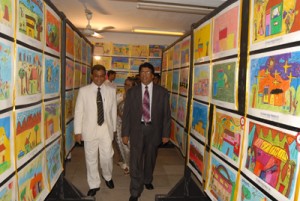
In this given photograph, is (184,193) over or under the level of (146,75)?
under

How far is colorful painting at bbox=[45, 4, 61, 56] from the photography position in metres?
2.18

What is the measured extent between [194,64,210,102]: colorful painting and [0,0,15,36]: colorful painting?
1653mm

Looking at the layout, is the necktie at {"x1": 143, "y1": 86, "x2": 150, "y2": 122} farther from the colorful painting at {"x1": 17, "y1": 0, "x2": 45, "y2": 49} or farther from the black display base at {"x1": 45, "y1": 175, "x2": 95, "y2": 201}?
the colorful painting at {"x1": 17, "y1": 0, "x2": 45, "y2": 49}

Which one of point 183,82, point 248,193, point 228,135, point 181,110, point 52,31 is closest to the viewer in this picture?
point 248,193

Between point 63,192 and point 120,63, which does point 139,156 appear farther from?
point 120,63

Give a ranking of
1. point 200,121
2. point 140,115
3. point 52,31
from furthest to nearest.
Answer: point 140,115 < point 200,121 < point 52,31

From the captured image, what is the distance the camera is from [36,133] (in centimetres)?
197

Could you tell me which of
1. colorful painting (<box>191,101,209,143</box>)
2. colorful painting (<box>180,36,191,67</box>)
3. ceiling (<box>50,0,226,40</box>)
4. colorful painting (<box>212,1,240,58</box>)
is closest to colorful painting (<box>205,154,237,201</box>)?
colorful painting (<box>191,101,209,143</box>)

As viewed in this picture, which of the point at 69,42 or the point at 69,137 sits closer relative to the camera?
the point at 69,42

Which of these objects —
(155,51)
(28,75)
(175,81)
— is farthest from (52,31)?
(155,51)

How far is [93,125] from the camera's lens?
10.4 ft

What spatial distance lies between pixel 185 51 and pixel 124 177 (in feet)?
7.30

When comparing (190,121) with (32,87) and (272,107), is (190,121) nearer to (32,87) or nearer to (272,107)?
(272,107)

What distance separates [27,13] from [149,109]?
5.94 feet
